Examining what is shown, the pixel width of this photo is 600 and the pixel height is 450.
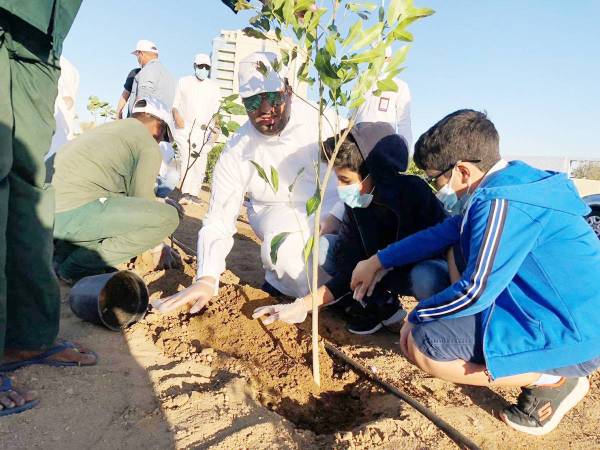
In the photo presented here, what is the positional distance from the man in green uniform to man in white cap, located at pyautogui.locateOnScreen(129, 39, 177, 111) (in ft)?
10.5

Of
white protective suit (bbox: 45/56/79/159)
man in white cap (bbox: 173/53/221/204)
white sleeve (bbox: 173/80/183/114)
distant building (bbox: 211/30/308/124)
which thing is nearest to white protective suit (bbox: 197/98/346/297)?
white protective suit (bbox: 45/56/79/159)

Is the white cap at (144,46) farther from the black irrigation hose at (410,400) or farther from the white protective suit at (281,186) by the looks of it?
the black irrigation hose at (410,400)

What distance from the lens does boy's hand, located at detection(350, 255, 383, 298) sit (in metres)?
2.29

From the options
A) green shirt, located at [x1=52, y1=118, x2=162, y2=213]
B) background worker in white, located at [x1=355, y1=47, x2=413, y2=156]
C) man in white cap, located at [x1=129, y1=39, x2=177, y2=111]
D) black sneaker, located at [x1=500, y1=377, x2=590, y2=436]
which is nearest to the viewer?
black sneaker, located at [x1=500, y1=377, x2=590, y2=436]

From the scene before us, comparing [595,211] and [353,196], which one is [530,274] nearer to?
[353,196]

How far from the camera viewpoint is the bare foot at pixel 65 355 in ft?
5.85

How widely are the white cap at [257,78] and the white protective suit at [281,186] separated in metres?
0.48

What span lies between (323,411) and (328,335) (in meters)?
0.77

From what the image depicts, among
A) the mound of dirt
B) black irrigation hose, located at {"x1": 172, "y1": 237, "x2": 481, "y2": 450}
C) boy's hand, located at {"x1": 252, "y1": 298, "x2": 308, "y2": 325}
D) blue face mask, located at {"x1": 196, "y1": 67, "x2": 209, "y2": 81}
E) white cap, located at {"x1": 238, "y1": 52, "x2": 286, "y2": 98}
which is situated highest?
blue face mask, located at {"x1": 196, "y1": 67, "x2": 209, "y2": 81}

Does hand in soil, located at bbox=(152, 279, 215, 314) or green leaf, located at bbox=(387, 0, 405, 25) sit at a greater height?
green leaf, located at bbox=(387, 0, 405, 25)

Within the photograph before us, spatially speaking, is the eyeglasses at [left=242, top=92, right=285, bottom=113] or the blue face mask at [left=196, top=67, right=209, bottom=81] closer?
the eyeglasses at [left=242, top=92, right=285, bottom=113]

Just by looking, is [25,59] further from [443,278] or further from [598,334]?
[598,334]

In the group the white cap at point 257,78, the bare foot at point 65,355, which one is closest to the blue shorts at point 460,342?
the bare foot at point 65,355

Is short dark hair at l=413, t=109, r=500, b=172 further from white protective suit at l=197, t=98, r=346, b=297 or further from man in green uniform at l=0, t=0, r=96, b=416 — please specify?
man in green uniform at l=0, t=0, r=96, b=416
